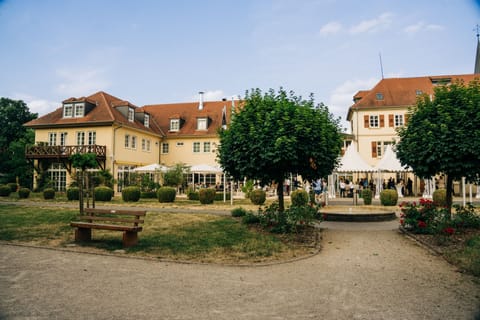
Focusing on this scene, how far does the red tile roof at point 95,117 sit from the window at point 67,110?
401mm

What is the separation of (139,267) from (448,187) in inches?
372

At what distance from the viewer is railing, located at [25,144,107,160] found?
3030cm

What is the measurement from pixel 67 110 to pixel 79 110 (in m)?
1.36

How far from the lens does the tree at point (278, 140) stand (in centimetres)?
995

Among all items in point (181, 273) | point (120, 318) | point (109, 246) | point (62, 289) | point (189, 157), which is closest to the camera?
point (120, 318)

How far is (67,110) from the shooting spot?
109ft

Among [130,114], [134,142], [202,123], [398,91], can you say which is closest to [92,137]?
[134,142]

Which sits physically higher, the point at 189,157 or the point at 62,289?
the point at 189,157

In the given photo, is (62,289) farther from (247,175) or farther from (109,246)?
(247,175)

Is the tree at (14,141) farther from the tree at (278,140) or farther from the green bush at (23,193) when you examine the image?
the tree at (278,140)

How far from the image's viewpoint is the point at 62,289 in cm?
515

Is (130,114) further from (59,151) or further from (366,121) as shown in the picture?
(366,121)

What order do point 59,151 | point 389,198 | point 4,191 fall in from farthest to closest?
point 59,151
point 4,191
point 389,198

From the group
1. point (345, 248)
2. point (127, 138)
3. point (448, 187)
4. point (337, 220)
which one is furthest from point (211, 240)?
point (127, 138)
